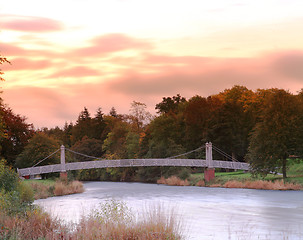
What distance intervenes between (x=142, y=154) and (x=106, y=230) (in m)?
65.1

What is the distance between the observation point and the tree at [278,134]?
46812 millimetres

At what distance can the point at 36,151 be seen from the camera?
209 feet

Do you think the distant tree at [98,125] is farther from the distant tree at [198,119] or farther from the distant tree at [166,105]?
the distant tree at [198,119]

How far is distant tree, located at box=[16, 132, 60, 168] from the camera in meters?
62.3

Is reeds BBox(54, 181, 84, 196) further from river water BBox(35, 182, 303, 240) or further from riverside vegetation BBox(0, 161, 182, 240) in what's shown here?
riverside vegetation BBox(0, 161, 182, 240)

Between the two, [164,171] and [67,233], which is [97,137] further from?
[67,233]

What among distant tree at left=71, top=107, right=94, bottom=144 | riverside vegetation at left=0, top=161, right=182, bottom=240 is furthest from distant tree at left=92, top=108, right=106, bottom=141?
riverside vegetation at left=0, top=161, right=182, bottom=240

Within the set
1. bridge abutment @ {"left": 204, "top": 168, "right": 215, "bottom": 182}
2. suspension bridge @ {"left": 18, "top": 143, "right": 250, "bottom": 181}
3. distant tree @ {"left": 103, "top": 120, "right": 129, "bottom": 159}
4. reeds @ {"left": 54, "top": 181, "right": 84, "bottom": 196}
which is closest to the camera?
reeds @ {"left": 54, "top": 181, "right": 84, "bottom": 196}

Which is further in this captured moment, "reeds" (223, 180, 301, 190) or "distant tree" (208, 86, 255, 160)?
"distant tree" (208, 86, 255, 160)

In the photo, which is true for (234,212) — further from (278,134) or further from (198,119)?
(198,119)

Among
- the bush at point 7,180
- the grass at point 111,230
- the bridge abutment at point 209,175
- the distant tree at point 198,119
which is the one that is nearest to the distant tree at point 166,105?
the distant tree at point 198,119

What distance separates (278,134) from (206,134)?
21.7 meters

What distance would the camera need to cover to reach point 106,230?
12.3 m

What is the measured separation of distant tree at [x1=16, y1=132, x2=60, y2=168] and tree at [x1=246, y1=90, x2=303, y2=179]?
30038 mm
